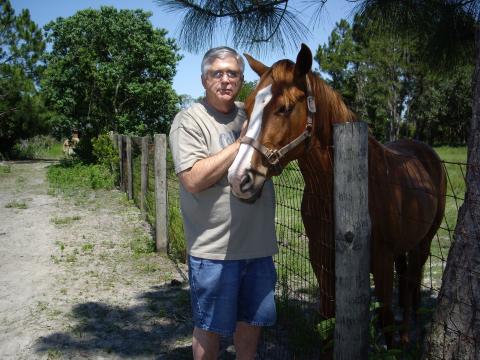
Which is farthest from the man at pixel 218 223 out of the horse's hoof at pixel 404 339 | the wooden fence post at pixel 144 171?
the wooden fence post at pixel 144 171

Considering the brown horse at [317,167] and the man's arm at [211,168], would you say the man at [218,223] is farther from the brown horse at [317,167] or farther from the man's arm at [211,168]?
the brown horse at [317,167]

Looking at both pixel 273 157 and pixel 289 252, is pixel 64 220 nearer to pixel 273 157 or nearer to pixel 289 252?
pixel 289 252

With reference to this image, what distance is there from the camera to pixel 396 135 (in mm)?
31125

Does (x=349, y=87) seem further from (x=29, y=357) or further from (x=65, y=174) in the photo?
(x=29, y=357)

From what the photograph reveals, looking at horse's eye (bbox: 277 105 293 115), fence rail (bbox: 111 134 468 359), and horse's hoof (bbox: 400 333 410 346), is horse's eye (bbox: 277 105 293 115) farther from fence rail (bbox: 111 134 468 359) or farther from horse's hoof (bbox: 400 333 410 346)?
horse's hoof (bbox: 400 333 410 346)

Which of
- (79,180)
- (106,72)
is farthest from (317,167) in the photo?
(106,72)

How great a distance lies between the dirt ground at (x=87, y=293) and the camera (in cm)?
335

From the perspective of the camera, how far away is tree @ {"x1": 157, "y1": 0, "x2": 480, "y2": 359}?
1.88m

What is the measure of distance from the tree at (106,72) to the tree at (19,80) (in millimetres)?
2957

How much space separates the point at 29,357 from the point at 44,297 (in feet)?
4.18

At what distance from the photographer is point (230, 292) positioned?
2078mm

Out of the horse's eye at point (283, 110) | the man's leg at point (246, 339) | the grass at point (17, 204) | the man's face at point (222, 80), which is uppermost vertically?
the man's face at point (222, 80)

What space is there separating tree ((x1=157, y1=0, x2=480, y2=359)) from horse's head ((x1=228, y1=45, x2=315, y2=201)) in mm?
802

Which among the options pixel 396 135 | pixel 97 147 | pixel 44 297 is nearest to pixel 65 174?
pixel 97 147
